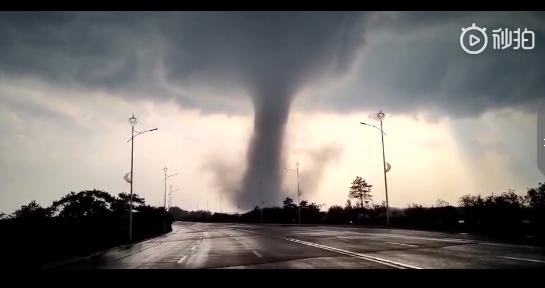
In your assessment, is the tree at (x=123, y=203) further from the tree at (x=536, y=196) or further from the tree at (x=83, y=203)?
the tree at (x=536, y=196)

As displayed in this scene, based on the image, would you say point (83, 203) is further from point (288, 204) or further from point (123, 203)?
point (288, 204)

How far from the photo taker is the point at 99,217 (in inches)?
1178

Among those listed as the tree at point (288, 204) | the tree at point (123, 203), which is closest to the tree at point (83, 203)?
the tree at point (123, 203)
